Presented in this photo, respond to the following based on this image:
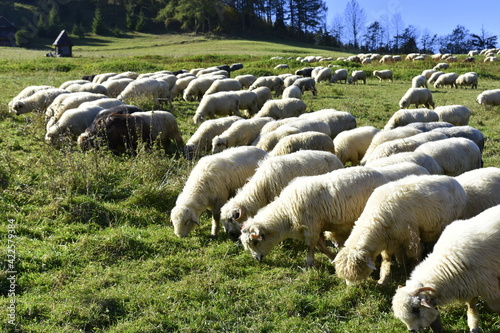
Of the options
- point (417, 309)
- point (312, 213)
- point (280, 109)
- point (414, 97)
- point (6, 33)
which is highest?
point (6, 33)

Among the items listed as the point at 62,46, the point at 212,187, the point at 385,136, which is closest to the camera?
the point at 212,187

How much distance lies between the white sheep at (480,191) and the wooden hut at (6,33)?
7055 cm

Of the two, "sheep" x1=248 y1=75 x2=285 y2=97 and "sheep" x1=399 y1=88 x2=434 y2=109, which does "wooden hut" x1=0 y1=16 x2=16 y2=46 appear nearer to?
"sheep" x1=248 y1=75 x2=285 y2=97

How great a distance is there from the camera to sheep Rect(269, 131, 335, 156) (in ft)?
29.1

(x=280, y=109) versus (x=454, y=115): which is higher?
(x=280, y=109)

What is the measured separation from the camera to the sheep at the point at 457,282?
13.2 feet

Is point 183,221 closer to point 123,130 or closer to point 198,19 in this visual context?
point 123,130

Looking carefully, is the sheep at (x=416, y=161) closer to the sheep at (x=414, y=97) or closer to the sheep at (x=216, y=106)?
the sheep at (x=216, y=106)

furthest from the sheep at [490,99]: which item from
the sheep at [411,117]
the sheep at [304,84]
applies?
the sheep at [304,84]

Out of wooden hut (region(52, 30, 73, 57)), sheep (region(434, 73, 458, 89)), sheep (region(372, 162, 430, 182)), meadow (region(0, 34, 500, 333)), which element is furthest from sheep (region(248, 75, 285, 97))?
wooden hut (region(52, 30, 73, 57))

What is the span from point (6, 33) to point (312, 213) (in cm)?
7085

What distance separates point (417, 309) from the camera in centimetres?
402

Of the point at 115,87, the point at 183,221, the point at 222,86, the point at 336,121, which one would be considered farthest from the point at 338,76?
the point at 183,221

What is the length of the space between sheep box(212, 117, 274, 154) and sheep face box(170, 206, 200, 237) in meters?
3.87
